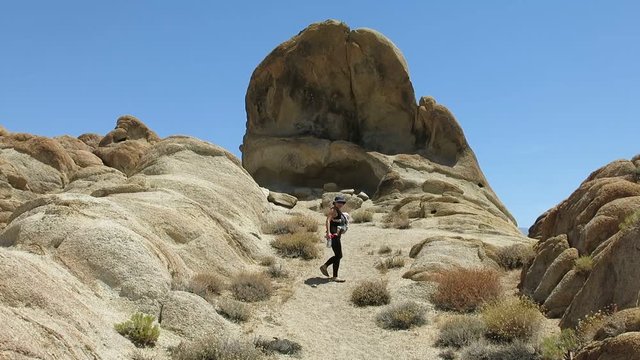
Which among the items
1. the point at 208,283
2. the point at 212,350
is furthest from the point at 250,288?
the point at 212,350

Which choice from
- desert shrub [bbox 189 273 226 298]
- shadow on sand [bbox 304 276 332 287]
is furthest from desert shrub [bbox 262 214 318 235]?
desert shrub [bbox 189 273 226 298]

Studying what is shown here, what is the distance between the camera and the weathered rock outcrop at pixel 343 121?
1641 inches

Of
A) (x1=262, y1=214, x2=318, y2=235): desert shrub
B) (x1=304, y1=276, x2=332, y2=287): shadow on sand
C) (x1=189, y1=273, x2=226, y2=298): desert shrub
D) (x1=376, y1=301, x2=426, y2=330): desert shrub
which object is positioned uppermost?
(x1=262, y1=214, x2=318, y2=235): desert shrub

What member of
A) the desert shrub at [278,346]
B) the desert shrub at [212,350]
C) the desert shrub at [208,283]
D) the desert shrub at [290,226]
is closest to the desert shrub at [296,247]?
the desert shrub at [290,226]

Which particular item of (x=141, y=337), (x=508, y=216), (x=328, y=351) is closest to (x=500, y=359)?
(x=328, y=351)

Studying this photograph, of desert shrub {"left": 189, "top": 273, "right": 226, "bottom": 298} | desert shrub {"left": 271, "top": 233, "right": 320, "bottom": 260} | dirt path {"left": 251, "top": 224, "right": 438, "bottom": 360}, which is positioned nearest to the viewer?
dirt path {"left": 251, "top": 224, "right": 438, "bottom": 360}

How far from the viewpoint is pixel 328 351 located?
12.7 meters

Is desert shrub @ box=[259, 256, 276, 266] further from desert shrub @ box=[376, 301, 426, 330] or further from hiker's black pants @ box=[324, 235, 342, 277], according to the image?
desert shrub @ box=[376, 301, 426, 330]

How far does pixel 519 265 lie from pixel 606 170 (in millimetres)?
3969

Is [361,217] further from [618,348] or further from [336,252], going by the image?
[618,348]

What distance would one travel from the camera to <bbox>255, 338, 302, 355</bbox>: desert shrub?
1192 centimetres

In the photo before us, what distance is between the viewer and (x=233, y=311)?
13.5m

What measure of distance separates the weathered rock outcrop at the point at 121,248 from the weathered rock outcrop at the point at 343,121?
15.6 metres

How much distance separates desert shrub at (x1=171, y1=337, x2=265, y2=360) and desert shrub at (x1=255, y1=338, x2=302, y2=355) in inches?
57.5
